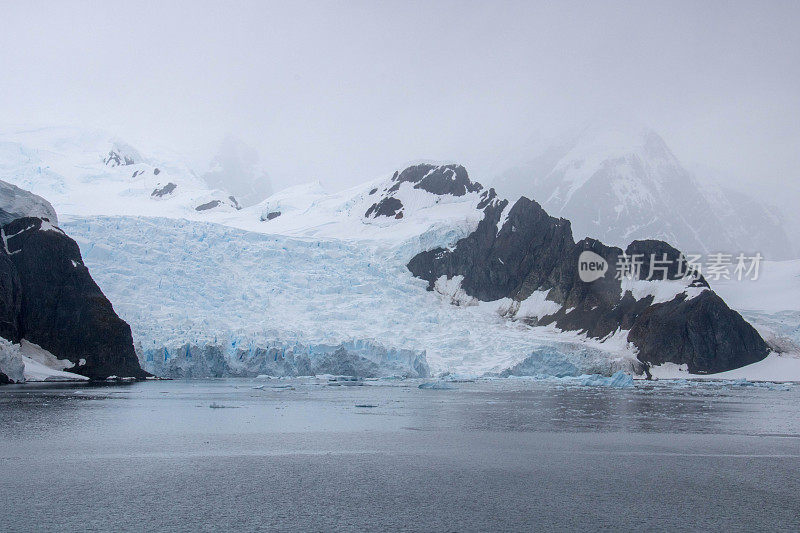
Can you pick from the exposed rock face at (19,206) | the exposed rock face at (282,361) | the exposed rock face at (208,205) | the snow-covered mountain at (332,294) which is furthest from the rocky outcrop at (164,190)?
the exposed rock face at (282,361)

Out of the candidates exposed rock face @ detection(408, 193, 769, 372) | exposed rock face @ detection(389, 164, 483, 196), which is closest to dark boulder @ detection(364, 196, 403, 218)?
exposed rock face @ detection(389, 164, 483, 196)

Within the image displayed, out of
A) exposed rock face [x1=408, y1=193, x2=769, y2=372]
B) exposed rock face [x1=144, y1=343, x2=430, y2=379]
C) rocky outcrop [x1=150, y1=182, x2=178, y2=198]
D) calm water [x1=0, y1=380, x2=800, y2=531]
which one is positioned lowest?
exposed rock face [x1=144, y1=343, x2=430, y2=379]

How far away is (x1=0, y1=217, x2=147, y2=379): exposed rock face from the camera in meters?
48.1

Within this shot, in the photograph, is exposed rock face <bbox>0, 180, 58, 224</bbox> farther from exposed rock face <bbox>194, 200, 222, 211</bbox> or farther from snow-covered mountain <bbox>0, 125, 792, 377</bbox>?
exposed rock face <bbox>194, 200, 222, 211</bbox>

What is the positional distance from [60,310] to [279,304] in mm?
21988

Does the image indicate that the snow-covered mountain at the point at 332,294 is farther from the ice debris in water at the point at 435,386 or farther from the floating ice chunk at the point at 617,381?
the ice debris in water at the point at 435,386

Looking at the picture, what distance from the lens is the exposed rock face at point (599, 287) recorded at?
2643 inches

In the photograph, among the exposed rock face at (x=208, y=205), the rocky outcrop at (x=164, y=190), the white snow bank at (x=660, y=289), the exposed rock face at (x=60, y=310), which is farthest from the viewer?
the rocky outcrop at (x=164, y=190)

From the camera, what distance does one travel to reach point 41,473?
12.0 m

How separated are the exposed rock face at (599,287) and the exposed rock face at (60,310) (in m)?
41.7

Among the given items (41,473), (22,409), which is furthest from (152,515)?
(22,409)

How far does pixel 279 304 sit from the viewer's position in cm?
6694

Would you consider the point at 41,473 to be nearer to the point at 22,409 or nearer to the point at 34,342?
the point at 22,409

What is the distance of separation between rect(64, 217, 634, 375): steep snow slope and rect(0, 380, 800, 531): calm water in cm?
2925
